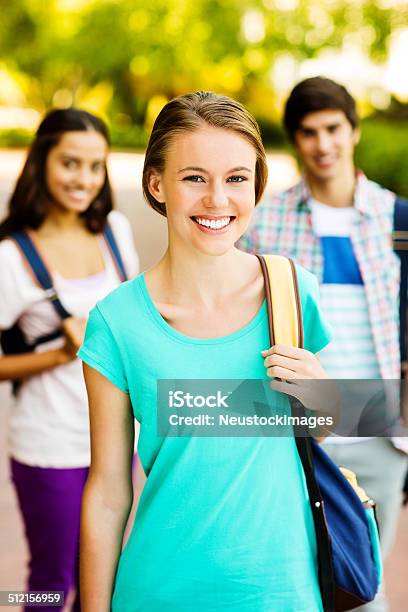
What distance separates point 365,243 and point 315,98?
1.71 ft

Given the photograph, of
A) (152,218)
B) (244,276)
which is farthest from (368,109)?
(244,276)

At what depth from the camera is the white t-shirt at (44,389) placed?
9.48 ft

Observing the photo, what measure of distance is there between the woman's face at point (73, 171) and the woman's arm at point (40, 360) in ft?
A: 1.46

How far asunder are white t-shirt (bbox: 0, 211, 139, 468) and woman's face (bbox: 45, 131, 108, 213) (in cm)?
28

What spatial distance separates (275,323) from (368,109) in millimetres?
14629

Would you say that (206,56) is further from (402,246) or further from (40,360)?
(40,360)

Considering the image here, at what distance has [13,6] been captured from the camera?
3303 cm

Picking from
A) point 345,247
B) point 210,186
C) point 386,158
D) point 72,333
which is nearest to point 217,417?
point 210,186

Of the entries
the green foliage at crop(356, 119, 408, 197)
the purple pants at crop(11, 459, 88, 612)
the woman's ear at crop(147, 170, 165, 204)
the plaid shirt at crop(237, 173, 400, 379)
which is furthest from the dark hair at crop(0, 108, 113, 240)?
the green foliage at crop(356, 119, 408, 197)

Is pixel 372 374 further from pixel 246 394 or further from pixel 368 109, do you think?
pixel 368 109

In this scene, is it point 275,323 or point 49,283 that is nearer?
point 275,323

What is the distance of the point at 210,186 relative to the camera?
1.68m

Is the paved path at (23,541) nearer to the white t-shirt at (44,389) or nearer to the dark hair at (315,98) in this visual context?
the white t-shirt at (44,389)

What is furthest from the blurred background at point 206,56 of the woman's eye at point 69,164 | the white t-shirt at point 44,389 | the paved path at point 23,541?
the white t-shirt at point 44,389
